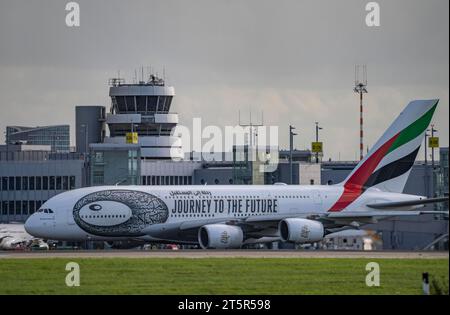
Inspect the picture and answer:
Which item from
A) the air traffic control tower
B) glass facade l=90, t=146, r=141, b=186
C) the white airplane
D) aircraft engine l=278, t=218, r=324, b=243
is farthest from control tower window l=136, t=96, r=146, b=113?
aircraft engine l=278, t=218, r=324, b=243

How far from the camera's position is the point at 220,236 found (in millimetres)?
79688

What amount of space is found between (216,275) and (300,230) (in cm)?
2689

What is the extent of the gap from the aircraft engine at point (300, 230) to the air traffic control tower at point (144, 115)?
74892mm

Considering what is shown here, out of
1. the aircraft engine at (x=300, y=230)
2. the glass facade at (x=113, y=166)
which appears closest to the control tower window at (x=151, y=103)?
the glass facade at (x=113, y=166)

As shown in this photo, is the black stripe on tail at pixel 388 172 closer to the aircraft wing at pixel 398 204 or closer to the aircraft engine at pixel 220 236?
the aircraft wing at pixel 398 204

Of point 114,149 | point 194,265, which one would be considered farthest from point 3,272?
point 114,149

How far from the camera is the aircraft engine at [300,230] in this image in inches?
3118

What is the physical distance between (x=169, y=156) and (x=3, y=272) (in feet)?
358

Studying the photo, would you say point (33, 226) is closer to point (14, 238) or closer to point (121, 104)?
point (14, 238)

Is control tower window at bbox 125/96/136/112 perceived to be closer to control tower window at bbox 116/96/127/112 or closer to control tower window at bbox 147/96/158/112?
control tower window at bbox 116/96/127/112

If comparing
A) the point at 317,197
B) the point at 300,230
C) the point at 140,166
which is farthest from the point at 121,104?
the point at 300,230

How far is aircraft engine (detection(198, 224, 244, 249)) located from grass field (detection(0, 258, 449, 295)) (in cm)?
1745
